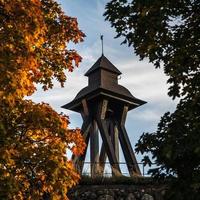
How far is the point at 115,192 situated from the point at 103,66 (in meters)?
7.90

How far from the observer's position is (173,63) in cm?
931

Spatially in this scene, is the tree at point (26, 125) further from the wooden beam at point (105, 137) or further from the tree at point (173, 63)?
the wooden beam at point (105, 137)

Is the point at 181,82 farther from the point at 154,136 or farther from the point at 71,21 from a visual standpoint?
the point at 71,21

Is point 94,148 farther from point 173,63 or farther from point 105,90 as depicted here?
point 173,63

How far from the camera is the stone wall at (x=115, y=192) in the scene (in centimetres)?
1758

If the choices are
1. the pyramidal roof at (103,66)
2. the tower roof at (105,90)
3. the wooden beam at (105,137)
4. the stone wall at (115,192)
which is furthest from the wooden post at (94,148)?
the pyramidal roof at (103,66)

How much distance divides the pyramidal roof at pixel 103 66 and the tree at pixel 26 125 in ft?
44.6

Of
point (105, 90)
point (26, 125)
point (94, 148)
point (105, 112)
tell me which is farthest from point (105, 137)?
point (26, 125)

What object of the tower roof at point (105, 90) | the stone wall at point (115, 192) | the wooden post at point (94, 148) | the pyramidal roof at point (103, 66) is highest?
the pyramidal roof at point (103, 66)

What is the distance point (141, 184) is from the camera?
717 inches

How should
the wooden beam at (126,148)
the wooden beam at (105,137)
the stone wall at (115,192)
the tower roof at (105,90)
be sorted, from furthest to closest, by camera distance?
the tower roof at (105,90)
the wooden beam at (126,148)
the wooden beam at (105,137)
the stone wall at (115,192)

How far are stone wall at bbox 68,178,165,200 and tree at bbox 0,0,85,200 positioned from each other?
314 inches

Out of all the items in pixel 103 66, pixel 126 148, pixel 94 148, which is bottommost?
pixel 94 148

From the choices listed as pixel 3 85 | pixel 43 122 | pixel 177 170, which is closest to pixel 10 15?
pixel 3 85
